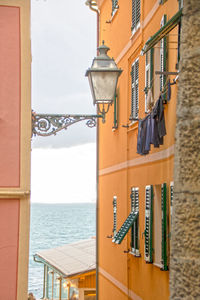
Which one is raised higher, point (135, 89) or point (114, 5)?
point (114, 5)

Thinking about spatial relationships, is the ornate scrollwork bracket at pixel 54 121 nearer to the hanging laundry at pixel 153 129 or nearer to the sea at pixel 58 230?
the hanging laundry at pixel 153 129

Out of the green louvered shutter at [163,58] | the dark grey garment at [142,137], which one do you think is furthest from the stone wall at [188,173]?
the dark grey garment at [142,137]

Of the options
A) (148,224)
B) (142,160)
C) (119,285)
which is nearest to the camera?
(148,224)

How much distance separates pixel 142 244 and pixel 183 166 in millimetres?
8815

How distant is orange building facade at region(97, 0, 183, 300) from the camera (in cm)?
952

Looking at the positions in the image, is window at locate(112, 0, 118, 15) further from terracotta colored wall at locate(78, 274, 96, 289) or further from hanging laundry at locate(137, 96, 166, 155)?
terracotta colored wall at locate(78, 274, 96, 289)

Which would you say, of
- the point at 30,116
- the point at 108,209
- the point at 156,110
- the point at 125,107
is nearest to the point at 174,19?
the point at 156,110

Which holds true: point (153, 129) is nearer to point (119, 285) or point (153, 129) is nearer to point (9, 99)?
point (9, 99)

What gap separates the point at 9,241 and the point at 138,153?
2.49m

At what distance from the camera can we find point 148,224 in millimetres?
11172

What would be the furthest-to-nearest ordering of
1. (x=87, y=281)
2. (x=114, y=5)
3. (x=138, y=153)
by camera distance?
1. (x=87, y=281)
2. (x=114, y=5)
3. (x=138, y=153)

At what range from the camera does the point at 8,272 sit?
1038cm

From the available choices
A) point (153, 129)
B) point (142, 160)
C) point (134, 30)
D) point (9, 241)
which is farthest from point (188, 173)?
point (134, 30)

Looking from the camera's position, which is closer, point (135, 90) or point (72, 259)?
point (135, 90)
